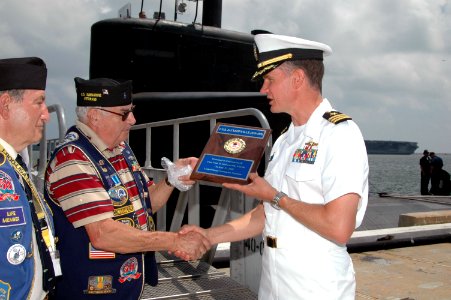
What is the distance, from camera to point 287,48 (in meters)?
2.73

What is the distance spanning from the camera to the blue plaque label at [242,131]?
2904 millimetres

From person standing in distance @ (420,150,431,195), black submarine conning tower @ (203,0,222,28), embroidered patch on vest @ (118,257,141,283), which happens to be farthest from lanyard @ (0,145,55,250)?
person standing in distance @ (420,150,431,195)

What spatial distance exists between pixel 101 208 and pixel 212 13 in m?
10.0

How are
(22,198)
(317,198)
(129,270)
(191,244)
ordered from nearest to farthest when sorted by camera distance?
(22,198), (317,198), (129,270), (191,244)

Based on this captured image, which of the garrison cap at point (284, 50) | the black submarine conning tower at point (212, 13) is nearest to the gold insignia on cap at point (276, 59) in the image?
the garrison cap at point (284, 50)

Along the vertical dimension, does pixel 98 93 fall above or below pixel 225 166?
above

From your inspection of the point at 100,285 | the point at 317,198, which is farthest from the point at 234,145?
the point at 100,285

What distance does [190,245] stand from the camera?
3.55m

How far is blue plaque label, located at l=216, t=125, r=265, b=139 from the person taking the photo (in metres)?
2.90

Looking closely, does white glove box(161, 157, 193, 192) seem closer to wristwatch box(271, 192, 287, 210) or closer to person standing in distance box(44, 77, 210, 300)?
person standing in distance box(44, 77, 210, 300)

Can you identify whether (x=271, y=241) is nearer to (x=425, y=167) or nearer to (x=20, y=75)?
(x=20, y=75)

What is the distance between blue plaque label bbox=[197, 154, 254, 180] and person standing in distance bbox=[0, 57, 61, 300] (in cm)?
85

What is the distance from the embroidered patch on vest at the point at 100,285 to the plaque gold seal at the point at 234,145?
1125mm

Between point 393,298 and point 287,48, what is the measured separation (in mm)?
4022
